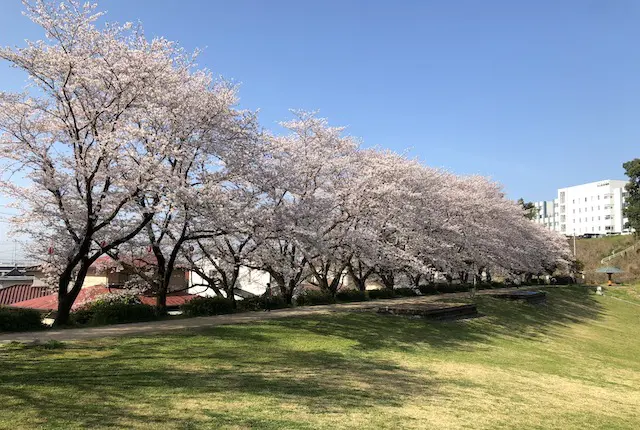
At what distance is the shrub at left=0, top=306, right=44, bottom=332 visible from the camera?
1258 centimetres

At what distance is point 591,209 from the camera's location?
125 metres

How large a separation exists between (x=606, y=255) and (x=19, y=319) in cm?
10380

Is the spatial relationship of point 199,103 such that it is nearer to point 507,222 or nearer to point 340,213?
point 340,213

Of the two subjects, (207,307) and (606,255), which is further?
(606,255)

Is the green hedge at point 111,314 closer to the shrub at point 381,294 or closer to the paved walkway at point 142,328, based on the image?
the paved walkway at point 142,328

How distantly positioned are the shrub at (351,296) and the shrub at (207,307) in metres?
8.49

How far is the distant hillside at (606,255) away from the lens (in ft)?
256

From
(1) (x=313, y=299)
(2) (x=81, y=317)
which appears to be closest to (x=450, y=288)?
(1) (x=313, y=299)

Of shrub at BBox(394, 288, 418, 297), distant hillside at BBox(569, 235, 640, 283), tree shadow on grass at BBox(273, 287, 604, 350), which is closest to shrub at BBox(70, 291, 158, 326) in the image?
tree shadow on grass at BBox(273, 287, 604, 350)

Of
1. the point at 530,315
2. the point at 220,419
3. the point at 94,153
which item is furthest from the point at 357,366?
the point at 530,315

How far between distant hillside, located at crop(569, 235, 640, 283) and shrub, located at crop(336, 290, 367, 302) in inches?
2566

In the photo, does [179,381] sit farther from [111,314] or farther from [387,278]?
[387,278]

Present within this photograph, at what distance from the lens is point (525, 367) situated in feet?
45.2

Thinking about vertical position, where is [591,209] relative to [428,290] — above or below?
above
